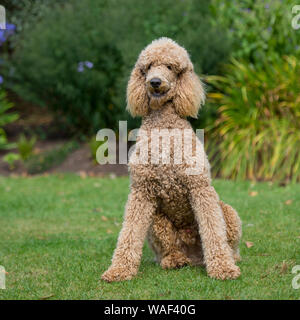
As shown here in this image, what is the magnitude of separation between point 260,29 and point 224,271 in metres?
5.24

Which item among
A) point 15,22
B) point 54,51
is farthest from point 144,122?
point 15,22

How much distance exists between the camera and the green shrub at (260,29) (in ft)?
24.9

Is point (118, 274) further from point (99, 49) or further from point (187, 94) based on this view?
point (99, 49)

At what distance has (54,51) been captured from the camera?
348 inches

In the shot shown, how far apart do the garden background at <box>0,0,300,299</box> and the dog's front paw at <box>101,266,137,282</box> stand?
0.09m

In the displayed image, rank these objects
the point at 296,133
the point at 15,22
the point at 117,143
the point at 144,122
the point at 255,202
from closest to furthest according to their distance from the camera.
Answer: the point at 144,122 → the point at 255,202 → the point at 296,133 → the point at 117,143 → the point at 15,22

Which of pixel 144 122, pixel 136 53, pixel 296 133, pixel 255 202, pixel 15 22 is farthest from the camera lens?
pixel 15 22

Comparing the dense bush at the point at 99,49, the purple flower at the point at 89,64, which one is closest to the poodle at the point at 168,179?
the dense bush at the point at 99,49

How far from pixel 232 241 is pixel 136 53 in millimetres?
4427

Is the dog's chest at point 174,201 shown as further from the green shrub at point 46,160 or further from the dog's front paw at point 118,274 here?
the green shrub at point 46,160

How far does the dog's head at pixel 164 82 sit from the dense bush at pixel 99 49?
4.06m

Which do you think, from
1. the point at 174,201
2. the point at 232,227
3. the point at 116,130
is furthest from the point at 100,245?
the point at 116,130

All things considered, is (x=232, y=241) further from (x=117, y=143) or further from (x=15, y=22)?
(x=15, y=22)

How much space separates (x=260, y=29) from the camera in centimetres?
780
